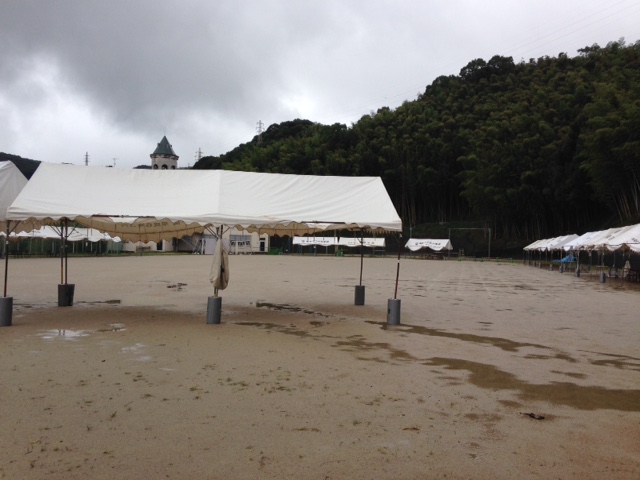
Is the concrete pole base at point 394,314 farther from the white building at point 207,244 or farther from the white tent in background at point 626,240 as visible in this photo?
the white building at point 207,244

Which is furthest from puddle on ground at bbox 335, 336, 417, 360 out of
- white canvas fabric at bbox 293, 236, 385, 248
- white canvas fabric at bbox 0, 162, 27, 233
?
white canvas fabric at bbox 293, 236, 385, 248

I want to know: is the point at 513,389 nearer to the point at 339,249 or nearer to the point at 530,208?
the point at 530,208

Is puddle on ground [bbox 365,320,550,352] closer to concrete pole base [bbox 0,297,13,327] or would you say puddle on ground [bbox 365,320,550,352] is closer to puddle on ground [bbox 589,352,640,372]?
puddle on ground [bbox 589,352,640,372]

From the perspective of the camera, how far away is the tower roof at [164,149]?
Result: 366 ft

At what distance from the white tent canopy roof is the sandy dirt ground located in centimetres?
210

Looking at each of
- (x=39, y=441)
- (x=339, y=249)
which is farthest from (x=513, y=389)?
(x=339, y=249)

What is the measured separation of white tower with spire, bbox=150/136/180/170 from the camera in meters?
111

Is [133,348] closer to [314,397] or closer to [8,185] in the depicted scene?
[314,397]

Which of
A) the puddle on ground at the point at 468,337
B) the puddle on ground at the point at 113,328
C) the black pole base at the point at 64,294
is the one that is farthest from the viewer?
the black pole base at the point at 64,294

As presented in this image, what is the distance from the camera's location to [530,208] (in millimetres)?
55031

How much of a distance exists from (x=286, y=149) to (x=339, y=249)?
21.4 metres

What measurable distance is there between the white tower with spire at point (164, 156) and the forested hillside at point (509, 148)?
1129 inches

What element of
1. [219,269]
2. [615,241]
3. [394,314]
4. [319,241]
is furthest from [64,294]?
[319,241]

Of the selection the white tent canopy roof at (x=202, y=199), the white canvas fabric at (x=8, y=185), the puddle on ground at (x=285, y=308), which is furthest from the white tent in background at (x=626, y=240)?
the white canvas fabric at (x=8, y=185)
